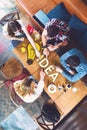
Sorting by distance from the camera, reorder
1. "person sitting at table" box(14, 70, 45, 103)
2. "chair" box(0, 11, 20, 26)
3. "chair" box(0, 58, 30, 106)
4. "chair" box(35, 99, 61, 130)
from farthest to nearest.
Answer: "chair" box(0, 11, 20, 26)
"chair" box(0, 58, 30, 106)
"chair" box(35, 99, 61, 130)
"person sitting at table" box(14, 70, 45, 103)

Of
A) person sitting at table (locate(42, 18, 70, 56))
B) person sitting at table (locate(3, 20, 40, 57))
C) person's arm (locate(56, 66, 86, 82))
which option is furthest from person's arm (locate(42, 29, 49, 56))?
person's arm (locate(56, 66, 86, 82))

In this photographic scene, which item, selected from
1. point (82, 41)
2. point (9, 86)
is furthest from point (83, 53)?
point (9, 86)

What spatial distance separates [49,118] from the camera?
17.4 ft

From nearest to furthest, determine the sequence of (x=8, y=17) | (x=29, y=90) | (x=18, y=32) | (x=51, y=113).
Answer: (x=29, y=90) < (x=51, y=113) < (x=18, y=32) < (x=8, y=17)

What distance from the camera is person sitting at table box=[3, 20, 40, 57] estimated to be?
525 centimetres

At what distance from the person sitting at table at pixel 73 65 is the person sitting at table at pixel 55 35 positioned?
0.37 meters

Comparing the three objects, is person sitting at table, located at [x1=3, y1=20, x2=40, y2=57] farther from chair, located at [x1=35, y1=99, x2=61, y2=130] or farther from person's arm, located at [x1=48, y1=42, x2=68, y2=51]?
chair, located at [x1=35, y1=99, x2=61, y2=130]

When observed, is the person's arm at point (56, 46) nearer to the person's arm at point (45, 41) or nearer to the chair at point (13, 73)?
the person's arm at point (45, 41)

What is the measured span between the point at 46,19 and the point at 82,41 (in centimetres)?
88

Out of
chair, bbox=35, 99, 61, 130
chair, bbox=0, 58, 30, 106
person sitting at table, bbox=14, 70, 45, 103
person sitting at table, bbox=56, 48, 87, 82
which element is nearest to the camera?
person sitting at table, bbox=56, 48, 87, 82

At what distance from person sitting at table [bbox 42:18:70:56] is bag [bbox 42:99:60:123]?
3.33 ft

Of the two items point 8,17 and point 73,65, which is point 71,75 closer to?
point 73,65

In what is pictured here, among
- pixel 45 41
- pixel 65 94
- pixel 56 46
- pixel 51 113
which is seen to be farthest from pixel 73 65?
pixel 51 113

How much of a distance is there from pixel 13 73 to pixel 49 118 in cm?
112
